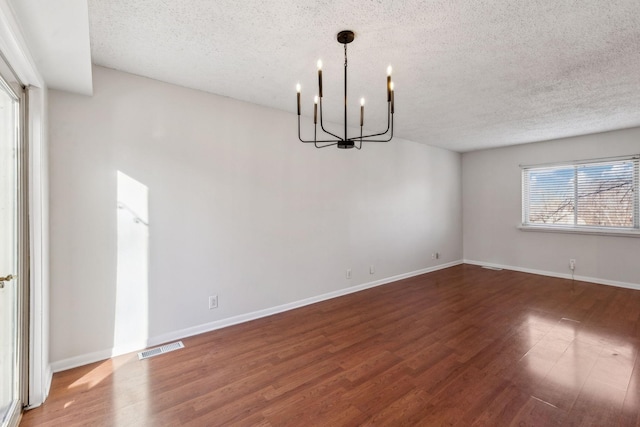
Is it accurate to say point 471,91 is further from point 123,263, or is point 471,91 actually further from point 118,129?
point 123,263

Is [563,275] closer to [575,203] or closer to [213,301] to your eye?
[575,203]

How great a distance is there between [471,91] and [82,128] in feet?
12.1

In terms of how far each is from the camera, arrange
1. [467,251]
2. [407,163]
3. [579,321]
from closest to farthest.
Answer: [579,321]
[407,163]
[467,251]

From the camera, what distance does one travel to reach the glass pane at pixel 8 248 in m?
1.63

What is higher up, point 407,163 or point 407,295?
point 407,163

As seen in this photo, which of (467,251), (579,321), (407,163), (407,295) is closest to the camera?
(579,321)

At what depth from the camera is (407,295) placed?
418 cm

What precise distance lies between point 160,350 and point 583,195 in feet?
21.5

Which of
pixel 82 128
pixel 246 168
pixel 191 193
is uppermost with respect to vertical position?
pixel 82 128

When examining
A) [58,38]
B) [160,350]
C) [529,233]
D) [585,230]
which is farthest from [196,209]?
[585,230]

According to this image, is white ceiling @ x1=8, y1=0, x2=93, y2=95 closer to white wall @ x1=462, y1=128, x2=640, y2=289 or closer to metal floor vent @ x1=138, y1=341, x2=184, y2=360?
metal floor vent @ x1=138, y1=341, x2=184, y2=360

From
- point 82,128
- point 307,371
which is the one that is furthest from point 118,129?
point 307,371

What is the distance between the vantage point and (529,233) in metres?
5.52

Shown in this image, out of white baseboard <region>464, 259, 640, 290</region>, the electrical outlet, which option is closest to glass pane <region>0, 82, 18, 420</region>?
the electrical outlet
